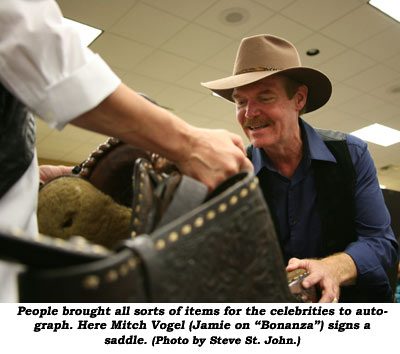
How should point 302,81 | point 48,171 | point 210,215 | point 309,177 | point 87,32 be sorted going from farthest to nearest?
point 87,32 → point 302,81 → point 309,177 → point 48,171 → point 210,215

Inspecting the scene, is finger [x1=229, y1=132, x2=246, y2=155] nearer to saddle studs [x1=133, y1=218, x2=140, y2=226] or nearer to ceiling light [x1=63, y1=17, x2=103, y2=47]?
saddle studs [x1=133, y1=218, x2=140, y2=226]

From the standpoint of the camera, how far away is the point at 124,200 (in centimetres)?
69

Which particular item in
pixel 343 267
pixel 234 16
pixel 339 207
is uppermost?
pixel 234 16

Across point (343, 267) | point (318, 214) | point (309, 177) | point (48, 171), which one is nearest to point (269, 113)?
point (309, 177)

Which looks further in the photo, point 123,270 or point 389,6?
point 389,6

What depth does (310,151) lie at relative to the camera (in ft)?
4.90

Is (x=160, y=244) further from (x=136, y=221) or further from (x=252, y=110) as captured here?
(x=252, y=110)

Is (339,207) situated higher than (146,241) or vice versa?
(146,241)

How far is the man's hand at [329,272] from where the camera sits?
0.90m

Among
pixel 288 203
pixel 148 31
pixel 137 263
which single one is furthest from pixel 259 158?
pixel 148 31

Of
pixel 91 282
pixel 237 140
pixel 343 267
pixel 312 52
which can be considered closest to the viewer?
pixel 91 282

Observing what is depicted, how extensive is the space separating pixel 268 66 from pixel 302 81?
21cm

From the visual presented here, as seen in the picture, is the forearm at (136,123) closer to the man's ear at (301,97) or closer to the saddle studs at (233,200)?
the saddle studs at (233,200)
